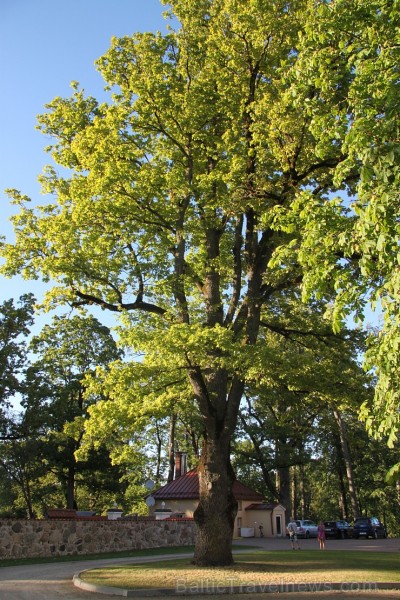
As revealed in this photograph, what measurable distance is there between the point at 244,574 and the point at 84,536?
11885mm

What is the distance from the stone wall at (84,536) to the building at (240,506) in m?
9.13

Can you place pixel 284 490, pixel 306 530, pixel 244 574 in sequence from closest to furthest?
1. pixel 244 574
2. pixel 284 490
3. pixel 306 530

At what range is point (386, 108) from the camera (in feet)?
21.3

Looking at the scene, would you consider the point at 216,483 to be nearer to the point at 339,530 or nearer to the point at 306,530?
the point at 339,530

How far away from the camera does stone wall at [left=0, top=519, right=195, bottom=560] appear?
20016mm

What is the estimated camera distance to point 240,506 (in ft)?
135

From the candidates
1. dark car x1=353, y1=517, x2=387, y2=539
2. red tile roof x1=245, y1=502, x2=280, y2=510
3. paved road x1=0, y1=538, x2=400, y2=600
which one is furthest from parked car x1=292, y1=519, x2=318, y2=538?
paved road x1=0, y1=538, x2=400, y2=600

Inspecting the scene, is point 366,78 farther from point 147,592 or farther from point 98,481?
point 98,481

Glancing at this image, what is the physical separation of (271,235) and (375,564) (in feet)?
32.8

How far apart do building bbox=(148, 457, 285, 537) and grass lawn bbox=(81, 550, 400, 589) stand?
22.2 metres

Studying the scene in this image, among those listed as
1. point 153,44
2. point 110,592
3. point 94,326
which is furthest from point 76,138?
point 94,326

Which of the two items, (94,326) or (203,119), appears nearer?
(203,119)

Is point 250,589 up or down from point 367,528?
down

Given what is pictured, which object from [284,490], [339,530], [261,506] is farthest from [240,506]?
[339,530]
